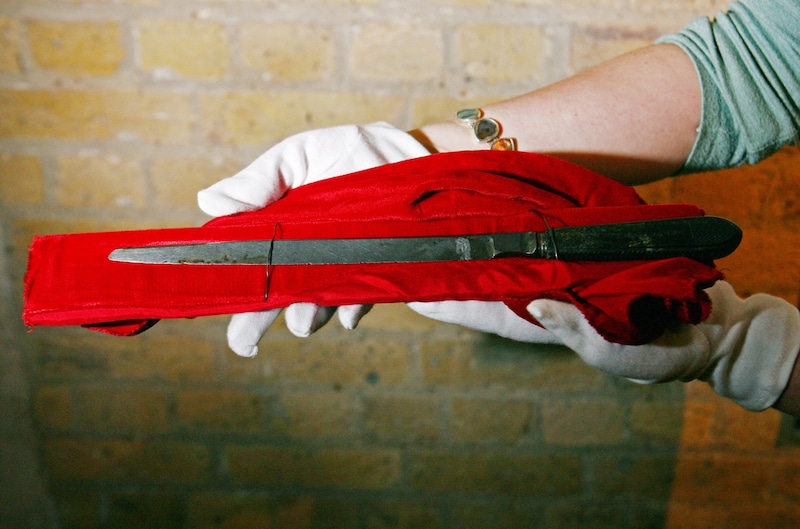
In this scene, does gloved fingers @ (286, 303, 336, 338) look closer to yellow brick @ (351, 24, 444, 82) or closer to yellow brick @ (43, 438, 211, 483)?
yellow brick @ (351, 24, 444, 82)

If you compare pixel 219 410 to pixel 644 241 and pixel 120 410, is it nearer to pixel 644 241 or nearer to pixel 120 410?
pixel 120 410

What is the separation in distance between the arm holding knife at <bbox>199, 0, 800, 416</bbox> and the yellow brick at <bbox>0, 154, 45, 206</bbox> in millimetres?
Result: 547

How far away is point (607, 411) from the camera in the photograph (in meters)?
0.95

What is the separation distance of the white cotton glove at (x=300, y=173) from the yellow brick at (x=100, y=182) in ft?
1.31

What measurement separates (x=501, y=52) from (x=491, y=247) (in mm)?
481

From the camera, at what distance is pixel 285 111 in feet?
2.61

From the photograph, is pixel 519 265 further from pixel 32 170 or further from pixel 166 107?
pixel 32 170

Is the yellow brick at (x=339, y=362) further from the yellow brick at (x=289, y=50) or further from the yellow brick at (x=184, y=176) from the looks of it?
the yellow brick at (x=289, y=50)

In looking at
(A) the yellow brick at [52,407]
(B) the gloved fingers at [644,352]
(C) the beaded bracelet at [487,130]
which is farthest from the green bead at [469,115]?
(A) the yellow brick at [52,407]

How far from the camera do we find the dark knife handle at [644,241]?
1.38ft

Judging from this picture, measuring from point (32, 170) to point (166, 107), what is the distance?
0.83ft

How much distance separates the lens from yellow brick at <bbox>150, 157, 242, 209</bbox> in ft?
2.69

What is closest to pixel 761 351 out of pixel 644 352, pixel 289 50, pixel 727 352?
pixel 727 352

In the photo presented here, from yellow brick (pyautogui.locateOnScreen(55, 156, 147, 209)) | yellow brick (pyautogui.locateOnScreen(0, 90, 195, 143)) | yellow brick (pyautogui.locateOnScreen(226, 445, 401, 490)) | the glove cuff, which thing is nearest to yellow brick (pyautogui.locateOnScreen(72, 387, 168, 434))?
yellow brick (pyautogui.locateOnScreen(226, 445, 401, 490))
